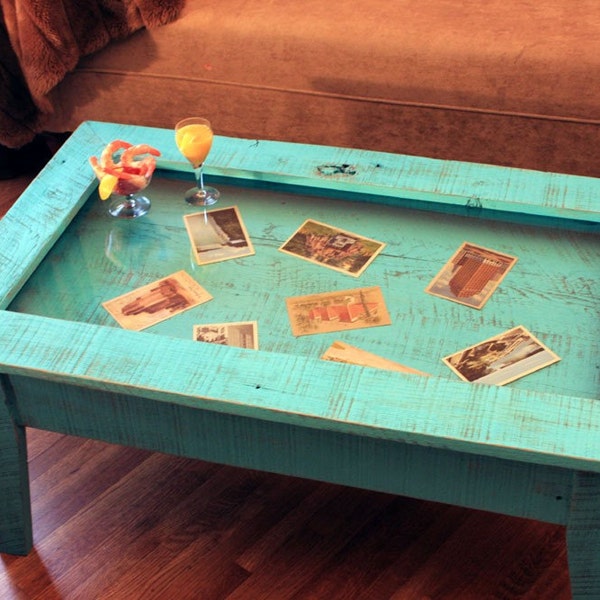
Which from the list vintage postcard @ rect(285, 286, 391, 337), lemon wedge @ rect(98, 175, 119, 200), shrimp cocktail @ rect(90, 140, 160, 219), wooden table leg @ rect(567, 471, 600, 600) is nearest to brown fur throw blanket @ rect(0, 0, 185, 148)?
shrimp cocktail @ rect(90, 140, 160, 219)

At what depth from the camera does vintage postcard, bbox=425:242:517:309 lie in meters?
1.58

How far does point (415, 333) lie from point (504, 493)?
0.99 feet

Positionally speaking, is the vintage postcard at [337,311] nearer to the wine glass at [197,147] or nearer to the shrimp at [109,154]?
the wine glass at [197,147]

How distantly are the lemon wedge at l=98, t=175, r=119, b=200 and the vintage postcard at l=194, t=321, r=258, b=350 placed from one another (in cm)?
38

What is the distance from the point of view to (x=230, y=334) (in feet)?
4.92

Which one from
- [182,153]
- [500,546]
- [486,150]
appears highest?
[182,153]

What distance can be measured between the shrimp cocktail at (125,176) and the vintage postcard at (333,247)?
1.03 feet

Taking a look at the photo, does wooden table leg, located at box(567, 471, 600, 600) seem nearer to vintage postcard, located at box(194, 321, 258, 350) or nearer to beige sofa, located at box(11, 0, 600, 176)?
vintage postcard, located at box(194, 321, 258, 350)

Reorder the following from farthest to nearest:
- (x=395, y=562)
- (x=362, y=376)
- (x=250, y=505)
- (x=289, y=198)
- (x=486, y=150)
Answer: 1. (x=486, y=150)
2. (x=289, y=198)
3. (x=250, y=505)
4. (x=395, y=562)
5. (x=362, y=376)

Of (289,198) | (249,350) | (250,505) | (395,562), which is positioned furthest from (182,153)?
(395,562)

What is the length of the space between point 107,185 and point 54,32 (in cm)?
84

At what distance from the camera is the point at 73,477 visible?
1784mm

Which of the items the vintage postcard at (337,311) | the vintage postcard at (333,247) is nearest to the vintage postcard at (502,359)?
the vintage postcard at (337,311)

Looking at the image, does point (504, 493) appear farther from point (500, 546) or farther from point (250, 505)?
point (250, 505)
